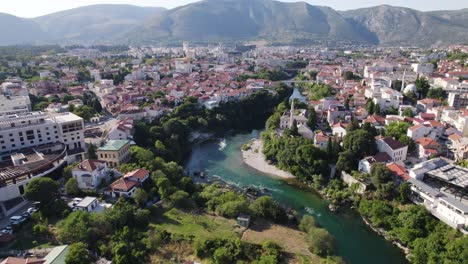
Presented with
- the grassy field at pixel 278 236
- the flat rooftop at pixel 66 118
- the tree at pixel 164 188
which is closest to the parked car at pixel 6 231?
the tree at pixel 164 188

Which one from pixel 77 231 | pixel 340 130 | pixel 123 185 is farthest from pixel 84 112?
pixel 340 130

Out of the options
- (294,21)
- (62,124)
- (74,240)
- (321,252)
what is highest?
(294,21)

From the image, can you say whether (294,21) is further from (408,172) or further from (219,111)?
(408,172)

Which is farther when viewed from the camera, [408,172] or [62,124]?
[62,124]

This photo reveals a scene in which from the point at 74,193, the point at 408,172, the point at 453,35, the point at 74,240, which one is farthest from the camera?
the point at 453,35

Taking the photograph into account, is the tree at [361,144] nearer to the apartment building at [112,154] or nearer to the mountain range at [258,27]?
the apartment building at [112,154]

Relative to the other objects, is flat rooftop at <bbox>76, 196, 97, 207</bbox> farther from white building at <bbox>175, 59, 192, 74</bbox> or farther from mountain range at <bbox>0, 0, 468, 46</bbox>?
mountain range at <bbox>0, 0, 468, 46</bbox>

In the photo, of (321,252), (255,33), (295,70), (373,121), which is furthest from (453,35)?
(321,252)
